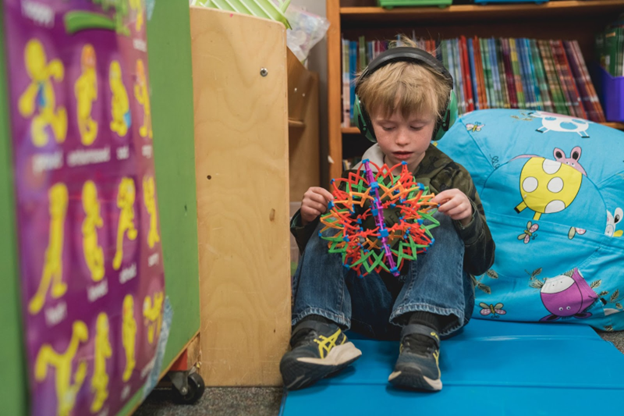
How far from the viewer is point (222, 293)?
1105 mm

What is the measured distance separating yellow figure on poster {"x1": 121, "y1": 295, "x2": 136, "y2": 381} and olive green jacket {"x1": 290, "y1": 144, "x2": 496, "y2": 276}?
50 cm

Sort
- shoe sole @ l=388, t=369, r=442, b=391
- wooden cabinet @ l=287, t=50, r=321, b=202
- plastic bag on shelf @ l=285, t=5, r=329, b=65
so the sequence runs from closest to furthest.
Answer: shoe sole @ l=388, t=369, r=442, b=391, plastic bag on shelf @ l=285, t=5, r=329, b=65, wooden cabinet @ l=287, t=50, r=321, b=202

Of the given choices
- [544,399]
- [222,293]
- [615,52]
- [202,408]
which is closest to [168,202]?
[222,293]

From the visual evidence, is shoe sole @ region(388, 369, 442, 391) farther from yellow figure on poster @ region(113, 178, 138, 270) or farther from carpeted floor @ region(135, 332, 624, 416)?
yellow figure on poster @ region(113, 178, 138, 270)

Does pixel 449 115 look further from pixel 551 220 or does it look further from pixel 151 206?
pixel 151 206

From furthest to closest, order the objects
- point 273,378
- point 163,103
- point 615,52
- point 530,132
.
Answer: point 615,52, point 530,132, point 273,378, point 163,103

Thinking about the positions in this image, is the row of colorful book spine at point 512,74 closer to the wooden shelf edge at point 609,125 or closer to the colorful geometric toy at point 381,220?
the wooden shelf edge at point 609,125

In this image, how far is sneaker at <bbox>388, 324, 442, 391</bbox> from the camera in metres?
0.96

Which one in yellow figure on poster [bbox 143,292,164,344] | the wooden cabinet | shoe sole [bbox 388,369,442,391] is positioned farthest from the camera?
the wooden cabinet

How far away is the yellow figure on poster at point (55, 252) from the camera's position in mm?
556

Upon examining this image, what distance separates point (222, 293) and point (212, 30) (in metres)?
0.52

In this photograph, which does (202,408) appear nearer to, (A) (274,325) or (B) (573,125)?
(A) (274,325)

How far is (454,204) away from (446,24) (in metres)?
1.27

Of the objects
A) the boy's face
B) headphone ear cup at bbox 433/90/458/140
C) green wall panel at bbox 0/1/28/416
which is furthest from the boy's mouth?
green wall panel at bbox 0/1/28/416
